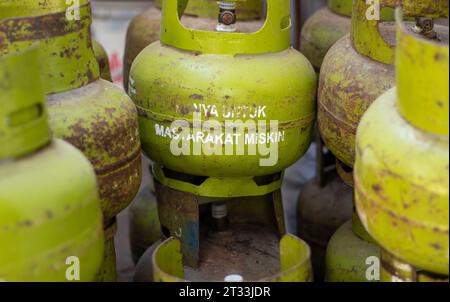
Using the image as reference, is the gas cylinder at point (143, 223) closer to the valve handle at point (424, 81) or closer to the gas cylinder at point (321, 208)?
the gas cylinder at point (321, 208)

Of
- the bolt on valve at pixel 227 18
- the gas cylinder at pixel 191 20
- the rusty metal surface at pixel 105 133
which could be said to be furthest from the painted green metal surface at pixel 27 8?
the gas cylinder at pixel 191 20

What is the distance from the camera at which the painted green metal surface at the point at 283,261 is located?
1481 mm

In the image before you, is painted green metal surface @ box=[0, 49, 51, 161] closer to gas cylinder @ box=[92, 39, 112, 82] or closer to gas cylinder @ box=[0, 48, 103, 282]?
gas cylinder @ box=[0, 48, 103, 282]

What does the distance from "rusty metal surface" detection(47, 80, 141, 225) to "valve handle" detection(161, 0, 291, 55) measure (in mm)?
222

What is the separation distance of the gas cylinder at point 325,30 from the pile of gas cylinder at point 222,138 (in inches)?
0.4

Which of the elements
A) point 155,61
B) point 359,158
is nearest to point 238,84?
point 155,61

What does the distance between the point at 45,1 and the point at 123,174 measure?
47 centimetres

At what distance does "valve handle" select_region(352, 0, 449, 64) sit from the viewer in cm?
178

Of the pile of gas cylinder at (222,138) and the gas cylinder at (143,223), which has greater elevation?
the pile of gas cylinder at (222,138)

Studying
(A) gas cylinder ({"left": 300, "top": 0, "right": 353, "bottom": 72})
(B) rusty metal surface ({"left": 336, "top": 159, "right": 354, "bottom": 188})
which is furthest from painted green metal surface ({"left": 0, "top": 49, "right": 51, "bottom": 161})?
(A) gas cylinder ({"left": 300, "top": 0, "right": 353, "bottom": 72})

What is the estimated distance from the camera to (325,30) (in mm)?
2461

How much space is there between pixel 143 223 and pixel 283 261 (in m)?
0.88

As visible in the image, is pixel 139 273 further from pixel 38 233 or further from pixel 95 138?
pixel 38 233

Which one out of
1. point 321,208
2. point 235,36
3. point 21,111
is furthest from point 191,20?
point 21,111
